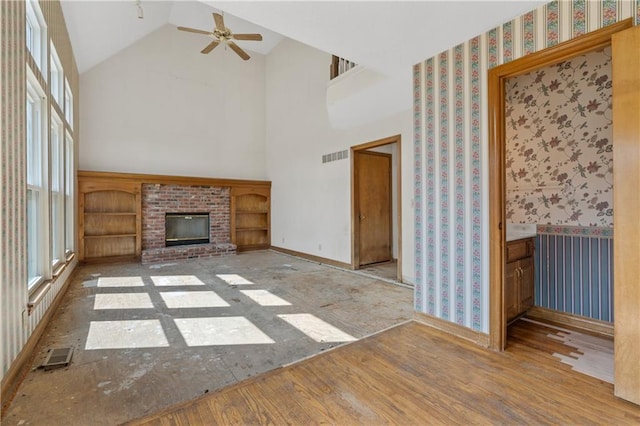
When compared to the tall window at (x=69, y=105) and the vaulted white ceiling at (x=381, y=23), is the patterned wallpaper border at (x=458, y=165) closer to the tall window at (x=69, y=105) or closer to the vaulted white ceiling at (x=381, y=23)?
the vaulted white ceiling at (x=381, y=23)

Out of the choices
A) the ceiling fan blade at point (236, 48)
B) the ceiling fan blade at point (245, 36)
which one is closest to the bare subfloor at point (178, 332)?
the ceiling fan blade at point (245, 36)

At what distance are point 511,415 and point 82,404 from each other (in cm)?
236

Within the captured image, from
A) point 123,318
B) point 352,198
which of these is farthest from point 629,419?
point 352,198

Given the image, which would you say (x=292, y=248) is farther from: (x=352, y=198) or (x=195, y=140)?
(x=195, y=140)

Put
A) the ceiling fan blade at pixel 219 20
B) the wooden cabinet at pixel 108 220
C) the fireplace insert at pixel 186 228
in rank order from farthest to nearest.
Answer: the fireplace insert at pixel 186 228 < the wooden cabinet at pixel 108 220 < the ceiling fan blade at pixel 219 20

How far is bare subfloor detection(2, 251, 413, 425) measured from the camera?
1.85 m

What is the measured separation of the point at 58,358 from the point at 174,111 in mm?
6314

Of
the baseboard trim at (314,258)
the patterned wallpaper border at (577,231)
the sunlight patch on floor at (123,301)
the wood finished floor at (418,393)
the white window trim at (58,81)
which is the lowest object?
the wood finished floor at (418,393)

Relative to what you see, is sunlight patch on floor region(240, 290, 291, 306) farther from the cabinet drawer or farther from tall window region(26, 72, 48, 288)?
the cabinet drawer

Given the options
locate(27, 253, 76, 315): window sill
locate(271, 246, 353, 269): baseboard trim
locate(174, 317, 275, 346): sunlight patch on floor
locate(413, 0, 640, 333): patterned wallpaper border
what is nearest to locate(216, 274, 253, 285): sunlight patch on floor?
locate(174, 317, 275, 346): sunlight patch on floor

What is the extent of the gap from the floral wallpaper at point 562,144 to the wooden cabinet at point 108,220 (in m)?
6.74

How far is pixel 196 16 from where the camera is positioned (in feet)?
23.5

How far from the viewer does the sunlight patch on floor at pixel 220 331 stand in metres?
2.63

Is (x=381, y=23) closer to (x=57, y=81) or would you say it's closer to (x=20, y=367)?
(x=20, y=367)
